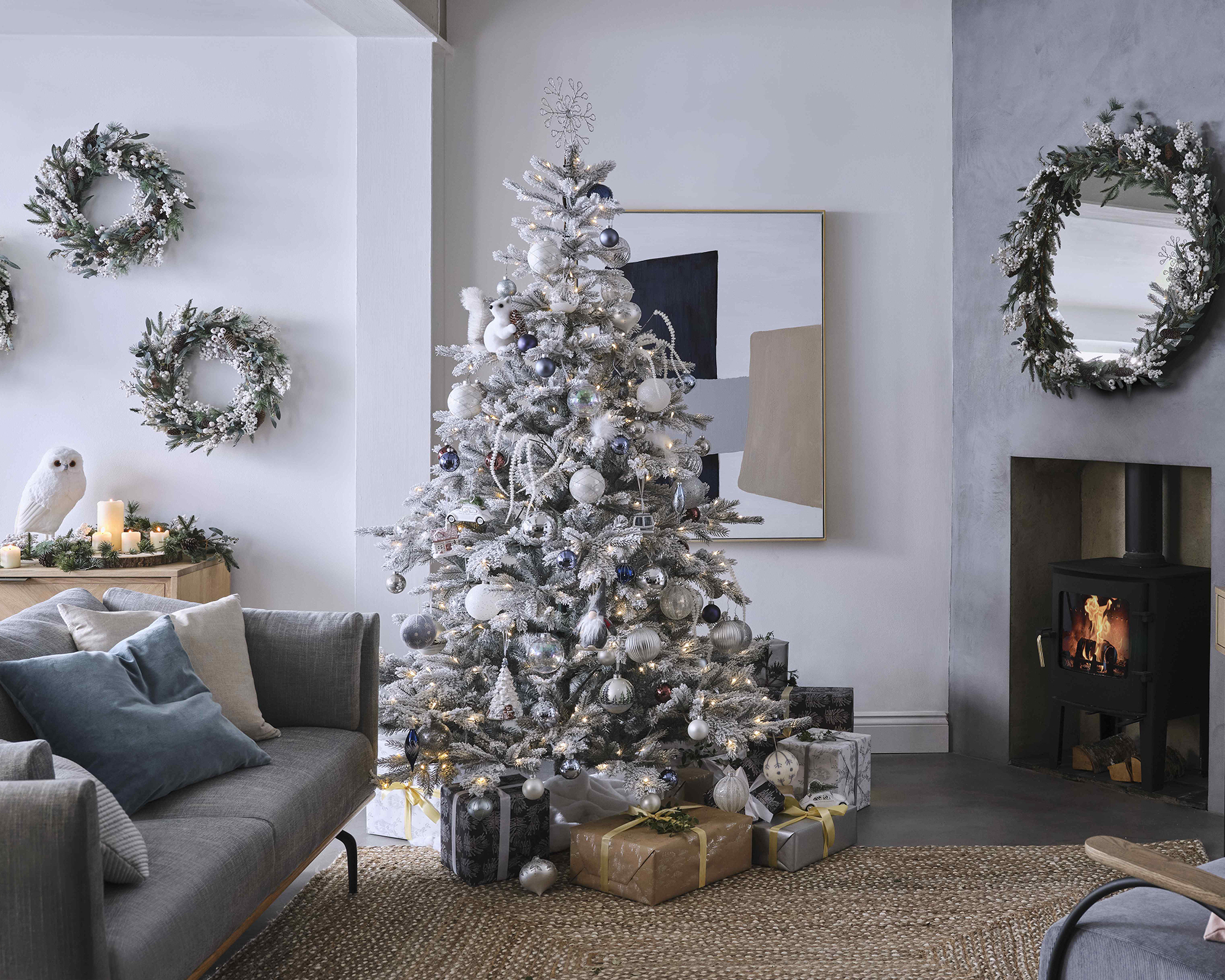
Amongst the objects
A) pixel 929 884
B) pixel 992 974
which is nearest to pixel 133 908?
pixel 992 974

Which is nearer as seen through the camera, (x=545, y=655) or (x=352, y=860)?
(x=352, y=860)

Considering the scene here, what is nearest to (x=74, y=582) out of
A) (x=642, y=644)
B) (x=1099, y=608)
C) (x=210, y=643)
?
(x=210, y=643)

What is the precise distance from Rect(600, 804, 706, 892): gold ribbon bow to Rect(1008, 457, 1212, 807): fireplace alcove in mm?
1781

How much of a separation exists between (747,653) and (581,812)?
2.31ft

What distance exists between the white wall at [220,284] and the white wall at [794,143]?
20.8 inches

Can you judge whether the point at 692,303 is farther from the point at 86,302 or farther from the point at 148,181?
the point at 86,302

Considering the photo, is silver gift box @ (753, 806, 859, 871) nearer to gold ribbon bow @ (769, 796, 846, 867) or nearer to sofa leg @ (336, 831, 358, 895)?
gold ribbon bow @ (769, 796, 846, 867)

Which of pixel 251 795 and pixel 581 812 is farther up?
pixel 251 795

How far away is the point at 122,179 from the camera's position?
13.8 feet

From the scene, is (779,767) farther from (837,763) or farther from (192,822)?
(192,822)

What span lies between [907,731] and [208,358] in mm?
3287

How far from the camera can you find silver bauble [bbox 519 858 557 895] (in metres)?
A: 2.75

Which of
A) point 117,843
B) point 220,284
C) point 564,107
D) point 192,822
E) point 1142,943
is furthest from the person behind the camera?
point 220,284

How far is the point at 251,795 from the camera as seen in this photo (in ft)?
7.41
